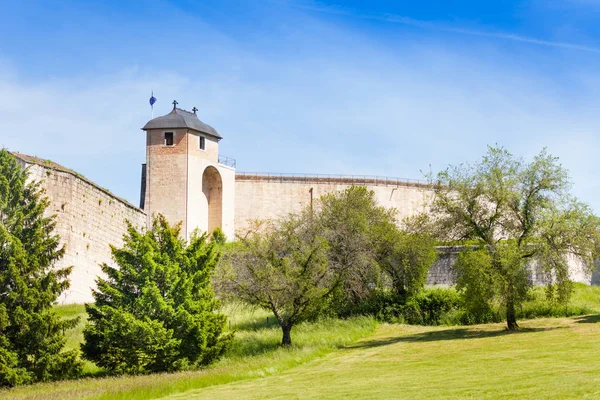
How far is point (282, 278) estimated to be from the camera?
27844 mm

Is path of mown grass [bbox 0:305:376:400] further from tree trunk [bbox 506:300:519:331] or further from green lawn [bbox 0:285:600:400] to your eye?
tree trunk [bbox 506:300:519:331]

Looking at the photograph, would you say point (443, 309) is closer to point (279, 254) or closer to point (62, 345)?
point (279, 254)

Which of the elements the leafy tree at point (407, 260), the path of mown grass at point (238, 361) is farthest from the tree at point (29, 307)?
the leafy tree at point (407, 260)

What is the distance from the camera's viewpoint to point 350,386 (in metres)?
16.7

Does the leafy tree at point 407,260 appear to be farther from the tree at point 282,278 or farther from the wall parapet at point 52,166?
the wall parapet at point 52,166

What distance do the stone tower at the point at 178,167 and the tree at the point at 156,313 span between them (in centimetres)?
2243

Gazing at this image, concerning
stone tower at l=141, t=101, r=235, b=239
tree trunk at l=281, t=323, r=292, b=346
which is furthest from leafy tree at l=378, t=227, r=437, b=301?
stone tower at l=141, t=101, r=235, b=239

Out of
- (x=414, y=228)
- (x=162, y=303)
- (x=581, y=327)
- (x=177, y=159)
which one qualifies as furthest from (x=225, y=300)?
(x=177, y=159)

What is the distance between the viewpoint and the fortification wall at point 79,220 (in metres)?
34.3

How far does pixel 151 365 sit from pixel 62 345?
278cm

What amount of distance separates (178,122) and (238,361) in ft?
92.9

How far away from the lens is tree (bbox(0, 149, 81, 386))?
22.3 metres

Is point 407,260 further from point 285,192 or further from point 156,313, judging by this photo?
point 285,192

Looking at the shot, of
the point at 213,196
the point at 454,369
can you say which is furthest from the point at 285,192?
the point at 454,369
